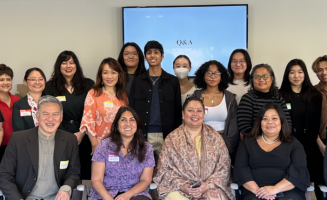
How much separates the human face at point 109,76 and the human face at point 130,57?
628 millimetres

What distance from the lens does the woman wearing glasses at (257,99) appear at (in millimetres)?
3244

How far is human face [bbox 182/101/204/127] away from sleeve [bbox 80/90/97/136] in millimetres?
989

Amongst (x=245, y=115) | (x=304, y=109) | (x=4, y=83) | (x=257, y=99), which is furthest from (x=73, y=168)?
(x=304, y=109)

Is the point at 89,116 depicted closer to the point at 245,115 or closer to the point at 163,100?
the point at 163,100

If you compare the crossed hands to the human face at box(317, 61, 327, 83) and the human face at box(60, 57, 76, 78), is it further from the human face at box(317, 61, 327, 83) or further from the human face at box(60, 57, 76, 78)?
the human face at box(317, 61, 327, 83)

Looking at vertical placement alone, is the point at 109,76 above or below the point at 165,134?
above

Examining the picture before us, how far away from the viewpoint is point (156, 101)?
3.46 metres

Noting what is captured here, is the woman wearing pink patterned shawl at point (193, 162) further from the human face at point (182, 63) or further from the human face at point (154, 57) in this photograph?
the human face at point (182, 63)

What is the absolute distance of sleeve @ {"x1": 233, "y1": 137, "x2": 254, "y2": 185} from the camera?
9.36 ft

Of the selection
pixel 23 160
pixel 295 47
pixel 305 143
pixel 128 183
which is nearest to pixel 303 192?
pixel 305 143

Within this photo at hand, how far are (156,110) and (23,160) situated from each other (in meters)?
1.42

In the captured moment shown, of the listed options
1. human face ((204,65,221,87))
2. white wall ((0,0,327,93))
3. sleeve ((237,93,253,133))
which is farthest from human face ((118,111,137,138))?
white wall ((0,0,327,93))

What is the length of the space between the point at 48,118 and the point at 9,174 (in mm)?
562

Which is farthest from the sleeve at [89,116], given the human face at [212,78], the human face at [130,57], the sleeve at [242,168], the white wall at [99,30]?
A: the white wall at [99,30]
